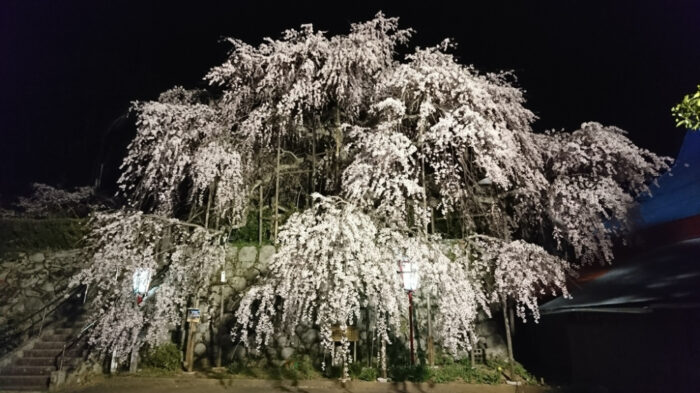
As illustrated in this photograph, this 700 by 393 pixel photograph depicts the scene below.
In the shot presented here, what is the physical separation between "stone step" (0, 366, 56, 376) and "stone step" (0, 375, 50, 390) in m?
0.19

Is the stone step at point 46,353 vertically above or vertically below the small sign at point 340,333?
below

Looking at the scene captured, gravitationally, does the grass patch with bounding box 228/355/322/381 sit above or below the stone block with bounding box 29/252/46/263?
below

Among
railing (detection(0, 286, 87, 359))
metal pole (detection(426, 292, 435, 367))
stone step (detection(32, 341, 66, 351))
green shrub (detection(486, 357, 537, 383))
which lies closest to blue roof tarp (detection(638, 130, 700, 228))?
green shrub (detection(486, 357, 537, 383))

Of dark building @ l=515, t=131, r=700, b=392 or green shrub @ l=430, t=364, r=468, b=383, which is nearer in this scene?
dark building @ l=515, t=131, r=700, b=392

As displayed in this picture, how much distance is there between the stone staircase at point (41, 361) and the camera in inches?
394

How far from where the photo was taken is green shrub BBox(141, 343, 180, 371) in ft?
36.5

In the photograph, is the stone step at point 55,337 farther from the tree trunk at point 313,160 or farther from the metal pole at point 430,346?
the metal pole at point 430,346

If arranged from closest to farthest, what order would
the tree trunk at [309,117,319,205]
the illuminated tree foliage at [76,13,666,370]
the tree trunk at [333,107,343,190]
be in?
1. the illuminated tree foliage at [76,13,666,370]
2. the tree trunk at [333,107,343,190]
3. the tree trunk at [309,117,319,205]

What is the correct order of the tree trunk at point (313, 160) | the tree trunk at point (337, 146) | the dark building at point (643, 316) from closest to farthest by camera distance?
the dark building at point (643, 316) → the tree trunk at point (337, 146) → the tree trunk at point (313, 160)

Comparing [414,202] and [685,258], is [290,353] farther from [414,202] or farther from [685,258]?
[685,258]

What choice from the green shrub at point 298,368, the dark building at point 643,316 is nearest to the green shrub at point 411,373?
the green shrub at point 298,368

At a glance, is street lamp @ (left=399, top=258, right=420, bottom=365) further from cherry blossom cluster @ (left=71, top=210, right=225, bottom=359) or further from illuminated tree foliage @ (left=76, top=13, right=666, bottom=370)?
cherry blossom cluster @ (left=71, top=210, right=225, bottom=359)

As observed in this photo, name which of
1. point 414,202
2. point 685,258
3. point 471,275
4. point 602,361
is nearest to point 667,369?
point 602,361

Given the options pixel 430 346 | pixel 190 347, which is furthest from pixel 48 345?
pixel 430 346
